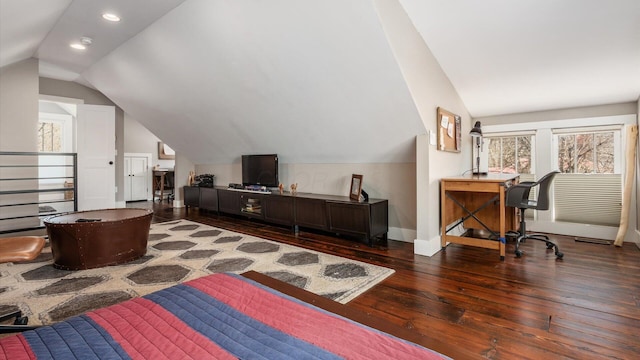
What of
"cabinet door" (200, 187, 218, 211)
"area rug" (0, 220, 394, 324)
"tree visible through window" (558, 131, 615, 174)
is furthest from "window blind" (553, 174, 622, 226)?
"cabinet door" (200, 187, 218, 211)

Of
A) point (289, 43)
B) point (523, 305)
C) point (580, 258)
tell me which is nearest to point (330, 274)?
point (523, 305)

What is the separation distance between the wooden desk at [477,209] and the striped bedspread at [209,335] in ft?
9.30

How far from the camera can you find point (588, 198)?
165 inches

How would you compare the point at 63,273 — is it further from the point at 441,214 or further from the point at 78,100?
the point at 78,100

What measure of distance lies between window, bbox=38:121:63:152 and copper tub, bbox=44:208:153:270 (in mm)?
5560

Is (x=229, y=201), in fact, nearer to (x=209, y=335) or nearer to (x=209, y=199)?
(x=209, y=199)

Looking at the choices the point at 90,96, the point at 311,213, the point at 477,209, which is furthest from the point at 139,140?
the point at 477,209

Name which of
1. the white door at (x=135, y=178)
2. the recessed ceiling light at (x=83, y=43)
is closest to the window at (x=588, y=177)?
the recessed ceiling light at (x=83, y=43)

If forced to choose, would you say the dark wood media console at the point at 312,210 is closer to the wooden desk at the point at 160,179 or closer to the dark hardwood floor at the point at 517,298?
the dark hardwood floor at the point at 517,298

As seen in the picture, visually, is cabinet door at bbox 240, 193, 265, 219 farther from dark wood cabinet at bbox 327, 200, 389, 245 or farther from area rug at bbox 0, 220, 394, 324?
dark wood cabinet at bbox 327, 200, 389, 245

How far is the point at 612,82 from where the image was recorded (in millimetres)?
3398

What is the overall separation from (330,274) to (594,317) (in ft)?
6.09

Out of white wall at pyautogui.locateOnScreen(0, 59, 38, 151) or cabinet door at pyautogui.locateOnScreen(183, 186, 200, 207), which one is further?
cabinet door at pyautogui.locateOnScreen(183, 186, 200, 207)

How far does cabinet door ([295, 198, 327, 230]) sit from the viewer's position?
13.7 feet
